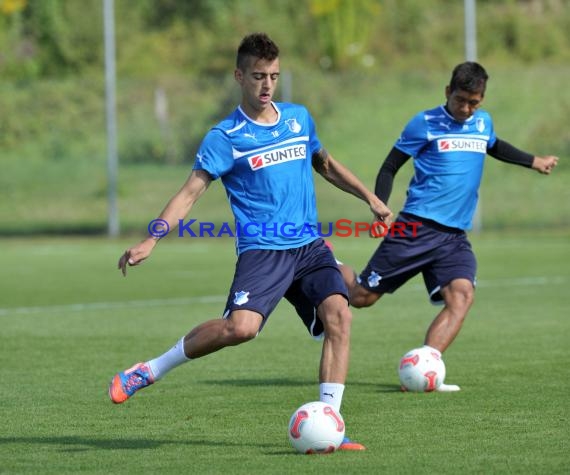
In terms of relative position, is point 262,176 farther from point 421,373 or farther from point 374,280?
point 374,280

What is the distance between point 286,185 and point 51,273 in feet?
39.8

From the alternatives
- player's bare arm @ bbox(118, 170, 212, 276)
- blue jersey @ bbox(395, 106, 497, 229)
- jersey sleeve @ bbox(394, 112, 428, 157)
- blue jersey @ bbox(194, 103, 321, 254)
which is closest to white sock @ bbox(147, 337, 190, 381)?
player's bare arm @ bbox(118, 170, 212, 276)

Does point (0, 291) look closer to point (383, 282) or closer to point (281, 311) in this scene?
point (281, 311)

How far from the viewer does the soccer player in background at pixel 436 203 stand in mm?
9602

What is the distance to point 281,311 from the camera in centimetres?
1431

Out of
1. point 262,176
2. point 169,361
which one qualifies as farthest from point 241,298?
point 262,176

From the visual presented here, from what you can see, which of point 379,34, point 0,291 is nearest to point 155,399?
point 0,291

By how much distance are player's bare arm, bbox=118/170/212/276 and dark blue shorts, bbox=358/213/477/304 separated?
112 inches

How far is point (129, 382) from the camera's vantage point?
24.1 feet

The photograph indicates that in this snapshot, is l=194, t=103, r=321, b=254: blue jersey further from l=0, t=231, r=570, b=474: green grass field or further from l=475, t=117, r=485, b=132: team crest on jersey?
l=475, t=117, r=485, b=132: team crest on jersey

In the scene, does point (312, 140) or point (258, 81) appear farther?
point (312, 140)

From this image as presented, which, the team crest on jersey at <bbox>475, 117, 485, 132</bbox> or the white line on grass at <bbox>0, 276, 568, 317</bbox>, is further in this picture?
the white line on grass at <bbox>0, 276, 568, 317</bbox>

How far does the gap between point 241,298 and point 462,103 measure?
3052mm

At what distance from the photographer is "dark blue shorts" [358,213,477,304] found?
960cm
